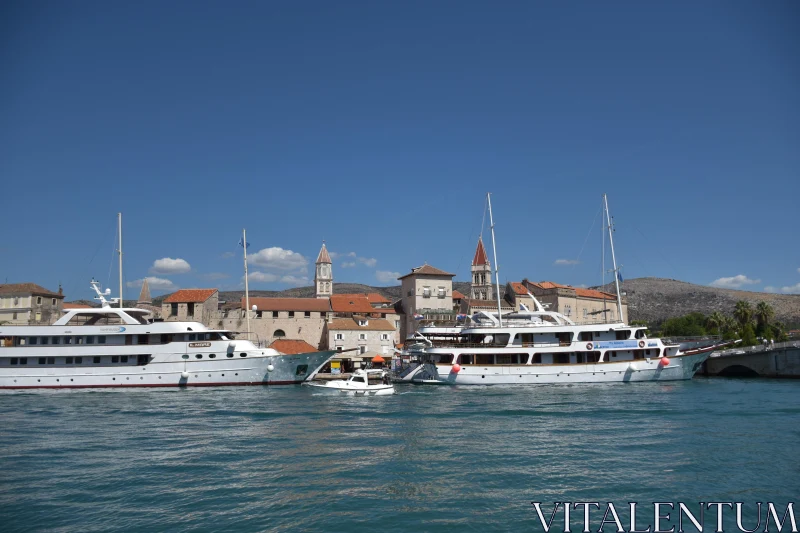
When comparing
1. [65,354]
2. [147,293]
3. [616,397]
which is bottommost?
[616,397]

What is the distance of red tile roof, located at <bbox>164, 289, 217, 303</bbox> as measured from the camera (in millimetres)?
59375

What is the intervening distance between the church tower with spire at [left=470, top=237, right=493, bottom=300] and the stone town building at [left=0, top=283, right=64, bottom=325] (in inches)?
2029

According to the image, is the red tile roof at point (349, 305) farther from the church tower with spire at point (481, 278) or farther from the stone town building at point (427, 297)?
the church tower with spire at point (481, 278)

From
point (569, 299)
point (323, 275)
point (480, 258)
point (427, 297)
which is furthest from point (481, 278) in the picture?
point (323, 275)

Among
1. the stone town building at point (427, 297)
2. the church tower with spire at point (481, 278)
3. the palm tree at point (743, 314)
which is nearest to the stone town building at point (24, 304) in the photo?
the stone town building at point (427, 297)

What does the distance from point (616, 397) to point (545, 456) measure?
16289 millimetres

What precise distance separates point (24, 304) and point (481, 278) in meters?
55.8

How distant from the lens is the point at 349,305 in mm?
65250

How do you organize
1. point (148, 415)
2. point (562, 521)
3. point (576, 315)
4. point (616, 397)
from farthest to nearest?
point (576, 315)
point (616, 397)
point (148, 415)
point (562, 521)

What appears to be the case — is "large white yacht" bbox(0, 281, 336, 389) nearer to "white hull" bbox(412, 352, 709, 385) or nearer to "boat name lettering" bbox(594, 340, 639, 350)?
"white hull" bbox(412, 352, 709, 385)

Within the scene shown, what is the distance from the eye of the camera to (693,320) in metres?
68.5

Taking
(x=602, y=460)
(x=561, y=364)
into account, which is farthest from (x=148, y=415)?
(x=561, y=364)

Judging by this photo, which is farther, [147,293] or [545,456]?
[147,293]

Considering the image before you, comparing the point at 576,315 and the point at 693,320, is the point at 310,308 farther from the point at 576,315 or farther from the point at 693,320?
the point at 693,320
